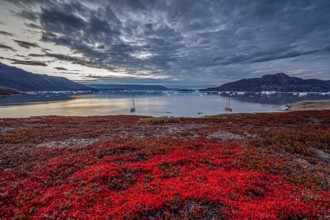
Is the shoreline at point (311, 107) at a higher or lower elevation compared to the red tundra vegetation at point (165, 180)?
lower

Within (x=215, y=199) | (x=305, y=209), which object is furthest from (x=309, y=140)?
(x=215, y=199)

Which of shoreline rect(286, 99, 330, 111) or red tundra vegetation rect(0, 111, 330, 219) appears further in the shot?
shoreline rect(286, 99, 330, 111)

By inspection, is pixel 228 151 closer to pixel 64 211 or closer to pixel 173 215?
pixel 173 215

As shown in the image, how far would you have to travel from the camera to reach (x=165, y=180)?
1177 centimetres

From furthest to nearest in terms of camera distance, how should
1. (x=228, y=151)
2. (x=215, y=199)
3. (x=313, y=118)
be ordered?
(x=313, y=118) → (x=228, y=151) → (x=215, y=199)

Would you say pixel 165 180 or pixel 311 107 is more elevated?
pixel 165 180

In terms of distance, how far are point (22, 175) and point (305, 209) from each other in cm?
1676

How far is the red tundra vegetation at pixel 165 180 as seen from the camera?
865 cm

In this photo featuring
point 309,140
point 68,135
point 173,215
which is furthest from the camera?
point 68,135

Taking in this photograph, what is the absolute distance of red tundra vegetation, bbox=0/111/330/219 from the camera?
28.4 feet

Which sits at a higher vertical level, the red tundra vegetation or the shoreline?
the red tundra vegetation

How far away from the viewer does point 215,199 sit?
30.3ft

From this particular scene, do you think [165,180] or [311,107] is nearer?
[165,180]

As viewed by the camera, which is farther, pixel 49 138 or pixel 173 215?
pixel 49 138
